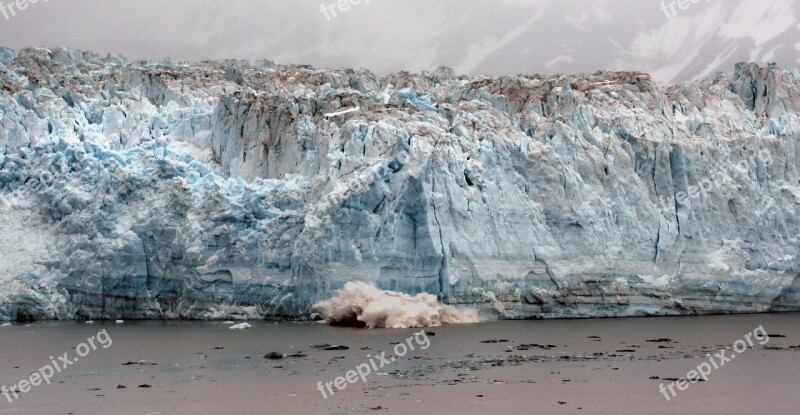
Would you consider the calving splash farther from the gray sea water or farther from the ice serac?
the gray sea water

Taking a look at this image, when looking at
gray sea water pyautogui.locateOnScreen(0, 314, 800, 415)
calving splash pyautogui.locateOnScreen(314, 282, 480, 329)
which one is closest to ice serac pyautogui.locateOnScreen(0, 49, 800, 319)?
calving splash pyautogui.locateOnScreen(314, 282, 480, 329)

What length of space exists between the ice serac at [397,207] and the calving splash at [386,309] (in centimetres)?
37

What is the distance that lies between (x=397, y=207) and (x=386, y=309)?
2.58 meters

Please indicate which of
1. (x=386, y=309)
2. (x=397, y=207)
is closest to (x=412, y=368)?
(x=386, y=309)

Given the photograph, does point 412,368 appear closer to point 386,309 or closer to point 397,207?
point 386,309

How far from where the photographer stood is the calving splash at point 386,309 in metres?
23.4

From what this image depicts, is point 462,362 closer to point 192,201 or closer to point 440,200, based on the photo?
point 440,200

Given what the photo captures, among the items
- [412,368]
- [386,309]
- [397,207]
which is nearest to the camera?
[412,368]

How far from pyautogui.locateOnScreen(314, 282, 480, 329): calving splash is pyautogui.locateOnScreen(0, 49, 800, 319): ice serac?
0.37 m

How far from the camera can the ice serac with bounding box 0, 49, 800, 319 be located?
80.3 ft

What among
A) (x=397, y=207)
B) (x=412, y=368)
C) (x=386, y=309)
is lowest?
(x=412, y=368)

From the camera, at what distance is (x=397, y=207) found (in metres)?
24.3

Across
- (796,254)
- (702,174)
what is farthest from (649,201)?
(796,254)

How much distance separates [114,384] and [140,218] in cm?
1179
